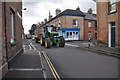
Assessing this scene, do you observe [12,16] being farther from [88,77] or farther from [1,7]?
[88,77]

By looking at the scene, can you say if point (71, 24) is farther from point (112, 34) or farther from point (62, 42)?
point (112, 34)

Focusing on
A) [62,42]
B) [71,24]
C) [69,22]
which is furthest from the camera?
[71,24]

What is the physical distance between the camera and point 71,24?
45.3 m

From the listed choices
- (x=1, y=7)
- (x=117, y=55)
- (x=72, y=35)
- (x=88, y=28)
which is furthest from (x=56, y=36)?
(x=88, y=28)

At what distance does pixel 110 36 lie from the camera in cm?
2081

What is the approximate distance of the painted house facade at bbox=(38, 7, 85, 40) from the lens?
146 ft

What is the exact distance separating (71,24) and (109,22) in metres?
24.7

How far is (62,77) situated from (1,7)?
3.63 m

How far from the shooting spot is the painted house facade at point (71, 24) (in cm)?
4458

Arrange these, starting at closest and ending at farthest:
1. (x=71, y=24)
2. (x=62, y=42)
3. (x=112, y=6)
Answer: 1. (x=112, y=6)
2. (x=62, y=42)
3. (x=71, y=24)

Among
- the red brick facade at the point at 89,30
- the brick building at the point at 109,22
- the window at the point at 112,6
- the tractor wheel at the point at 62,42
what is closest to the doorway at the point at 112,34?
the brick building at the point at 109,22

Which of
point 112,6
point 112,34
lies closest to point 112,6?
point 112,6

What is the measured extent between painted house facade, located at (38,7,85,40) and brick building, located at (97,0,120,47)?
844 inches

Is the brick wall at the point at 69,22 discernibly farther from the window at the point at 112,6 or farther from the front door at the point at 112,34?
the front door at the point at 112,34
